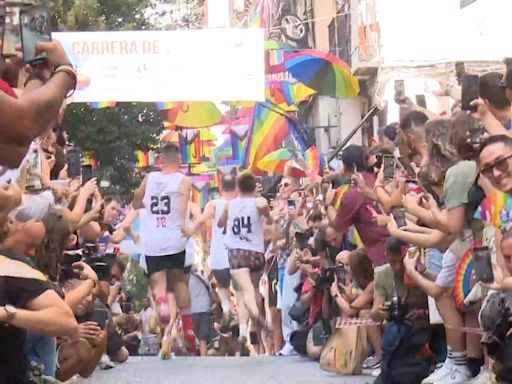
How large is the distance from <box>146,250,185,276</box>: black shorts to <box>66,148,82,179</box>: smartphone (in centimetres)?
274

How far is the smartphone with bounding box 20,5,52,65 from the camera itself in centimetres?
328

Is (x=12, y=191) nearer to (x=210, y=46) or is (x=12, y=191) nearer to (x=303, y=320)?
(x=303, y=320)

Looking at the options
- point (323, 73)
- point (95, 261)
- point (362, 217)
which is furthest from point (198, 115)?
point (95, 261)

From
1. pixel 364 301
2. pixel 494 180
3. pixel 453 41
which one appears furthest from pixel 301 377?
pixel 494 180

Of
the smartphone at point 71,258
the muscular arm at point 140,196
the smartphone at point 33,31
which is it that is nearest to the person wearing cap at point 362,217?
the smartphone at point 71,258

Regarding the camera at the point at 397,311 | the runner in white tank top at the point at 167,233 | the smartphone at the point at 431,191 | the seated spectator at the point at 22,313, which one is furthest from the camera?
the runner in white tank top at the point at 167,233

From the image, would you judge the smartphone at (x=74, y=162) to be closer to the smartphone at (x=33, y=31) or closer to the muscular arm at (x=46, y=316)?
the muscular arm at (x=46, y=316)

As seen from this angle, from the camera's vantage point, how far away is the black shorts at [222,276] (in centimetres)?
1430

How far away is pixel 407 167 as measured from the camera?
935 centimetres

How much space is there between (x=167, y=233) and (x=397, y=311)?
5.00m

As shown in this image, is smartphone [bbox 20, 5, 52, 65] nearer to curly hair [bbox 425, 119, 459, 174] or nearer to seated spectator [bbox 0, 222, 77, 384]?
seated spectator [bbox 0, 222, 77, 384]

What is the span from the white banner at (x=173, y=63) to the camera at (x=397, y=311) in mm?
9052

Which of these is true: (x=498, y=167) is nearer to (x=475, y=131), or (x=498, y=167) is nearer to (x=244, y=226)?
(x=475, y=131)

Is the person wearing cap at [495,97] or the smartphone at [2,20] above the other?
the smartphone at [2,20]
